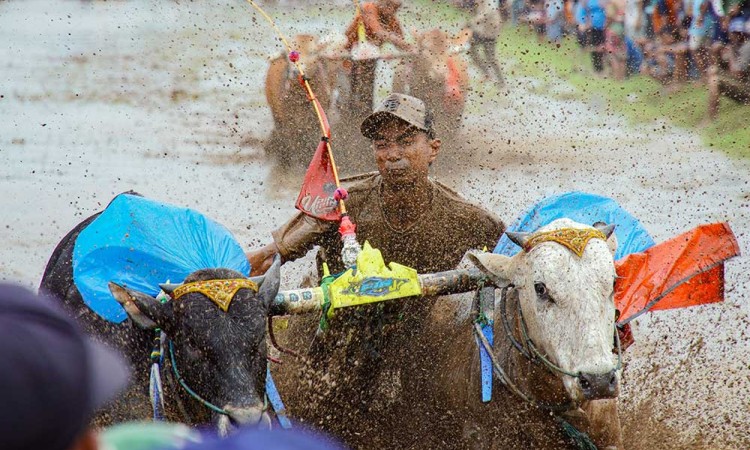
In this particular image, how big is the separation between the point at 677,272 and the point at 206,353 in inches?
84.1

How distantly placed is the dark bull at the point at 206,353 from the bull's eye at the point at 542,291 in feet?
3.69

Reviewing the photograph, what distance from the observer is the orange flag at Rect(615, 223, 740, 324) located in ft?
16.2

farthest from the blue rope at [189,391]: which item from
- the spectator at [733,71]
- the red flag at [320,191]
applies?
the spectator at [733,71]

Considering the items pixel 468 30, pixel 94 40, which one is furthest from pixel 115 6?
pixel 468 30

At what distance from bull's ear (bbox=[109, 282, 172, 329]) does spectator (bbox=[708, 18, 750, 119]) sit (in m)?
8.32

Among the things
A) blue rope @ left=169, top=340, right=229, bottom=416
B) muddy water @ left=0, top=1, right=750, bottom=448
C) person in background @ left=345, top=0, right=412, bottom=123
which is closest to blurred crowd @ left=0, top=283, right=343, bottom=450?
blue rope @ left=169, top=340, right=229, bottom=416

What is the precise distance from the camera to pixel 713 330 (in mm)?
8461

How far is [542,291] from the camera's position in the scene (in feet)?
15.6

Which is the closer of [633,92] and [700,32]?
[700,32]

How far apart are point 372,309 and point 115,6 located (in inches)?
589

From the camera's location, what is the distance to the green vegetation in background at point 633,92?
12.2m

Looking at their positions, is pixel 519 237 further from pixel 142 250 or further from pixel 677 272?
pixel 142 250

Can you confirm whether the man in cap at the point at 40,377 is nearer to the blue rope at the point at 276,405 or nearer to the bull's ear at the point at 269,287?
the bull's ear at the point at 269,287

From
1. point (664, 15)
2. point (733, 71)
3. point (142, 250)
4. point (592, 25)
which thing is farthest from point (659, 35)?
point (142, 250)
